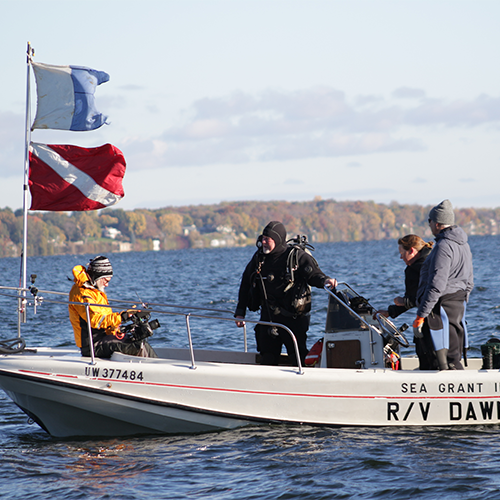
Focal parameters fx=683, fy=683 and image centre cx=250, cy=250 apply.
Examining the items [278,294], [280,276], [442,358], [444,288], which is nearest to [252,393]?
[278,294]

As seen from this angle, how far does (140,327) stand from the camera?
705cm

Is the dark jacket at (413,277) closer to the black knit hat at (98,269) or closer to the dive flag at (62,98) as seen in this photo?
the black knit hat at (98,269)

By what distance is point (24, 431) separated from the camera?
7.85 metres

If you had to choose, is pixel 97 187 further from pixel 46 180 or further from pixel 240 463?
pixel 240 463

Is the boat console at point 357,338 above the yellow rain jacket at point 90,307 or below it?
below

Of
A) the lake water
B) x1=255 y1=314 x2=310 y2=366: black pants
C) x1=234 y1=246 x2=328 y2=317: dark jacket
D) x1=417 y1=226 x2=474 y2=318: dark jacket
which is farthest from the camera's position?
x1=255 y1=314 x2=310 y2=366: black pants

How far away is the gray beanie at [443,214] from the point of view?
21.7 ft

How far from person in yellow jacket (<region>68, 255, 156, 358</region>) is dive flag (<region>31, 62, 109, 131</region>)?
2.49m

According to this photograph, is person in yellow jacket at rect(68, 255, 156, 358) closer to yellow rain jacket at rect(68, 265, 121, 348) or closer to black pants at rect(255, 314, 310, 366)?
yellow rain jacket at rect(68, 265, 121, 348)

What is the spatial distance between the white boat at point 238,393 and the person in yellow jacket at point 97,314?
0.19 m

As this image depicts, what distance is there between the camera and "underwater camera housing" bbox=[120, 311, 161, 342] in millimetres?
6945

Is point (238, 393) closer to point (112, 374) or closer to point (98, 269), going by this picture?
point (112, 374)

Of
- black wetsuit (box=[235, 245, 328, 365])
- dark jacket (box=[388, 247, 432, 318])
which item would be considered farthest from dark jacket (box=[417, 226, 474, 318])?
black wetsuit (box=[235, 245, 328, 365])

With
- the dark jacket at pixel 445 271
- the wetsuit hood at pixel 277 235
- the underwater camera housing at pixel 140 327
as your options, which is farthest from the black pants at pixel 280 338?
the dark jacket at pixel 445 271
